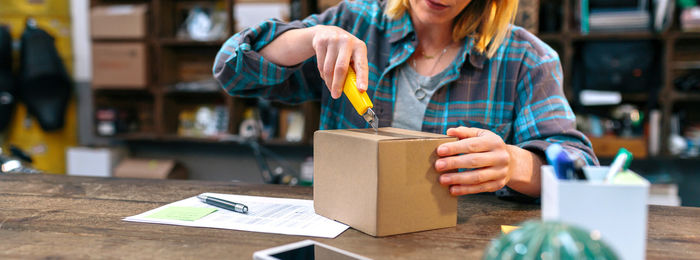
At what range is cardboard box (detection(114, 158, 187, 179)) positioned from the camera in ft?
10.1

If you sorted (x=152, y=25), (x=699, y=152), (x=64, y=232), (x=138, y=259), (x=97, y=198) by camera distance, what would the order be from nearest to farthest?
1. (x=138, y=259)
2. (x=64, y=232)
3. (x=97, y=198)
4. (x=699, y=152)
5. (x=152, y=25)

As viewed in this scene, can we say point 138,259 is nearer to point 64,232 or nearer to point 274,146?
point 64,232

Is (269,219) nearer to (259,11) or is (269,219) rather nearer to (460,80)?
(460,80)

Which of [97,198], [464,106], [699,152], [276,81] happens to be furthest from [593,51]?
[97,198]

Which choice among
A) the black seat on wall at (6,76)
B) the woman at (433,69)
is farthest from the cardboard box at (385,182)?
the black seat on wall at (6,76)

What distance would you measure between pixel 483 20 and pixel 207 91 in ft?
7.20

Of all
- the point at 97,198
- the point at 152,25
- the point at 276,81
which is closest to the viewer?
the point at 97,198

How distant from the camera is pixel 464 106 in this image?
1.16 meters

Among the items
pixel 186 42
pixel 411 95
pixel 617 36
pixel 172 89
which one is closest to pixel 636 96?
pixel 617 36

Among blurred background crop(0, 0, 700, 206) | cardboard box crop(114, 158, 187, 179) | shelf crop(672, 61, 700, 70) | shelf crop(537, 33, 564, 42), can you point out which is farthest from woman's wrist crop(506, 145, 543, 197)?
cardboard box crop(114, 158, 187, 179)

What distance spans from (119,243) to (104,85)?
9.09 ft

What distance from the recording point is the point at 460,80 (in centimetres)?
117

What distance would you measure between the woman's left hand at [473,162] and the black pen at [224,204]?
0.32m

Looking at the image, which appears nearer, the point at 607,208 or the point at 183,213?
the point at 607,208
